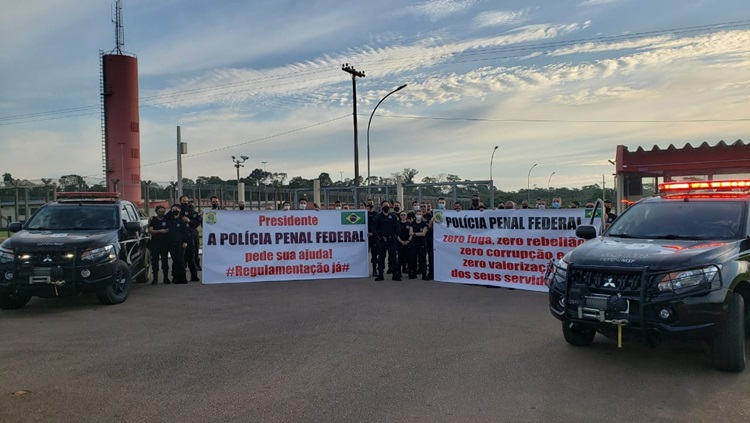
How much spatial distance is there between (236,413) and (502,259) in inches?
302

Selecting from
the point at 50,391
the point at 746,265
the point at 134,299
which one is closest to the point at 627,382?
the point at 746,265

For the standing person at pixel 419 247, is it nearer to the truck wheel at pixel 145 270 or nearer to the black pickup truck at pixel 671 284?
the truck wheel at pixel 145 270

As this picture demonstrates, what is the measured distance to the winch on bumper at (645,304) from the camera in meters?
4.85

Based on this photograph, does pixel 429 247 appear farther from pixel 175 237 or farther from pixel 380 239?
pixel 175 237

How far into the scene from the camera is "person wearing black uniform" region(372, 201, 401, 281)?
11977 millimetres

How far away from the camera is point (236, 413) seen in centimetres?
432

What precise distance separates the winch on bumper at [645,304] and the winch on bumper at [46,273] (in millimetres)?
7444

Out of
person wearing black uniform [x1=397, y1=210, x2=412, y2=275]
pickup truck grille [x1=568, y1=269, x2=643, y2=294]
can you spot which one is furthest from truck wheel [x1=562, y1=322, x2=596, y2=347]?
person wearing black uniform [x1=397, y1=210, x2=412, y2=275]

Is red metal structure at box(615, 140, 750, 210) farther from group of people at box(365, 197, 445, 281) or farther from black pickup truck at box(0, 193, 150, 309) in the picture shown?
black pickup truck at box(0, 193, 150, 309)

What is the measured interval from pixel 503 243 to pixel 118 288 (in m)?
7.44

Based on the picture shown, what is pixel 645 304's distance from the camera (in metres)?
4.96

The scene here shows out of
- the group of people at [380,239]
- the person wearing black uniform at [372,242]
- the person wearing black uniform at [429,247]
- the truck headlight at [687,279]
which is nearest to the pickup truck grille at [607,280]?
the truck headlight at [687,279]

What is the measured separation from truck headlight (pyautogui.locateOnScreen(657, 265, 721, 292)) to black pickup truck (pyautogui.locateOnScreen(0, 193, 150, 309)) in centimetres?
820

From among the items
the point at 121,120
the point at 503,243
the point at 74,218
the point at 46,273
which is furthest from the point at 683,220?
the point at 121,120
